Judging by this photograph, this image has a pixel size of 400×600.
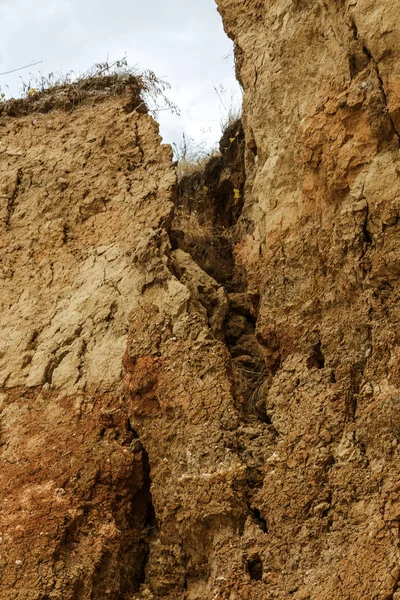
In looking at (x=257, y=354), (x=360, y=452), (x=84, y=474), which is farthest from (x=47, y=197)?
(x=360, y=452)

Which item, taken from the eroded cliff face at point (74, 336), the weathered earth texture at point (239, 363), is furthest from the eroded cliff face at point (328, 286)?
the eroded cliff face at point (74, 336)

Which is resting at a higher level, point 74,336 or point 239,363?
point 74,336

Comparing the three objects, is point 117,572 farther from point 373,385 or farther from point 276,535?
point 373,385

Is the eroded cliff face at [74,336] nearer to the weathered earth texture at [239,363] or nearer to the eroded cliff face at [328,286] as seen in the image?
the weathered earth texture at [239,363]

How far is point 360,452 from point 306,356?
2.89 feet

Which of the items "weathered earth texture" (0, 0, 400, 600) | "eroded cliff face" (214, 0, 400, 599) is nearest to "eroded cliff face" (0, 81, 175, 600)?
"weathered earth texture" (0, 0, 400, 600)

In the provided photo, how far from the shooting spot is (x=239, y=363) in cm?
610

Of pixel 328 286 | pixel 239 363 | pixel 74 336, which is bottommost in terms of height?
pixel 239 363

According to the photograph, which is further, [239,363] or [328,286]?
[239,363]

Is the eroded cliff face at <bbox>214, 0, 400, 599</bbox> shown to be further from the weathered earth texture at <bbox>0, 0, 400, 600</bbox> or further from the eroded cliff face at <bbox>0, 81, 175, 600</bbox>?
the eroded cliff face at <bbox>0, 81, 175, 600</bbox>

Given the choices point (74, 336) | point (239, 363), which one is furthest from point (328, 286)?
point (74, 336)

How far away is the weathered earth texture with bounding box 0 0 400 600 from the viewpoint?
4.46 meters

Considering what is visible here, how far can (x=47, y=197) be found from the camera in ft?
24.0

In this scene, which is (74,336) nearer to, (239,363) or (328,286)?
(239,363)
